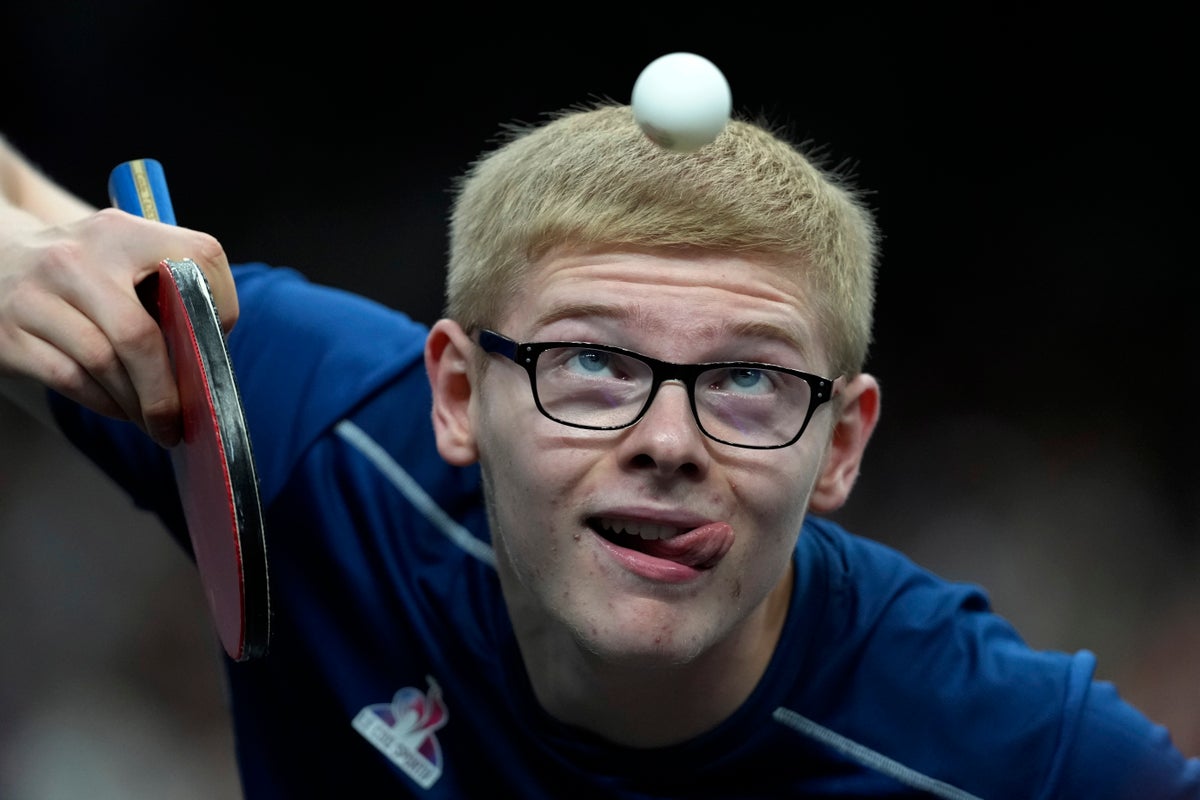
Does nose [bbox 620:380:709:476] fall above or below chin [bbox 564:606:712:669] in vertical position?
above

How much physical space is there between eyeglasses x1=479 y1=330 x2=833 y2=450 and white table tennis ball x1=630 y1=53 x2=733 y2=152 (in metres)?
0.38

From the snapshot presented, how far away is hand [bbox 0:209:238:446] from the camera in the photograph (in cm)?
217

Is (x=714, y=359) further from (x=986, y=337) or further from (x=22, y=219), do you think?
(x=986, y=337)

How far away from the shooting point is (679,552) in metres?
2.32

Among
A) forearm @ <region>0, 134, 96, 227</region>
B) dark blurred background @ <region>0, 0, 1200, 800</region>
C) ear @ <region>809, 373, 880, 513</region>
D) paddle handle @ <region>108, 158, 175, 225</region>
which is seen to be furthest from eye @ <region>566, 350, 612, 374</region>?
dark blurred background @ <region>0, 0, 1200, 800</region>

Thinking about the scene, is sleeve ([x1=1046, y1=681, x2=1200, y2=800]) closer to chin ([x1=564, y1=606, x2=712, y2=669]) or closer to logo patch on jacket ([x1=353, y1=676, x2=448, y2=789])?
chin ([x1=564, y1=606, x2=712, y2=669])

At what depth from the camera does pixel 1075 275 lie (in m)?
6.83

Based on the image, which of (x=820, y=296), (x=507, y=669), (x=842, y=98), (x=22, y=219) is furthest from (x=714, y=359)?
(x=842, y=98)

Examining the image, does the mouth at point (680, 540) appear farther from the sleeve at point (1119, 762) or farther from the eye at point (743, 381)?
the sleeve at point (1119, 762)

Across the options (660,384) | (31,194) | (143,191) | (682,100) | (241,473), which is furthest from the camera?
(31,194)

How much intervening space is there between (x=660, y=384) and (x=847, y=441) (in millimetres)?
618

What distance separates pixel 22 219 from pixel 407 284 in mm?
4340

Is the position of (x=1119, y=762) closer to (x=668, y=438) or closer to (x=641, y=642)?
(x=641, y=642)

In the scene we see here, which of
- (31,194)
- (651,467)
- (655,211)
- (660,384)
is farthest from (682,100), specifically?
(31,194)
